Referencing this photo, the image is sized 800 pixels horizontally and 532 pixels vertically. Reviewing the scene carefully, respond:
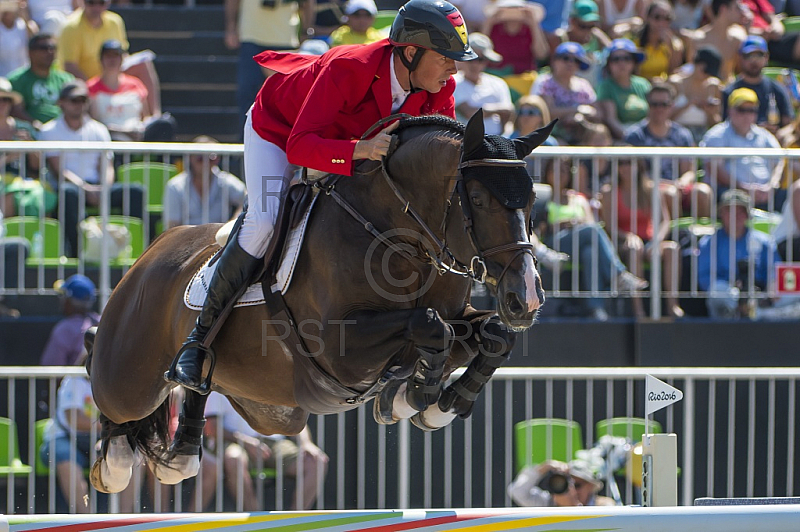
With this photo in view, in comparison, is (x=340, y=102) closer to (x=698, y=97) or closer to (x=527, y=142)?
(x=527, y=142)

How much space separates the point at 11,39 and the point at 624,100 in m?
5.57

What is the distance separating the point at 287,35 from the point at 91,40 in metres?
1.78

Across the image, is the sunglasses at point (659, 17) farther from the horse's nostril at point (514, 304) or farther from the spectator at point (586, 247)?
the horse's nostril at point (514, 304)

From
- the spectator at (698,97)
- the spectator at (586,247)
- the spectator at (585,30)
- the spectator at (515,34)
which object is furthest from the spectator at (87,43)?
the spectator at (698,97)

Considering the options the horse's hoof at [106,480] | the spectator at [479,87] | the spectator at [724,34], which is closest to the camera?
the horse's hoof at [106,480]

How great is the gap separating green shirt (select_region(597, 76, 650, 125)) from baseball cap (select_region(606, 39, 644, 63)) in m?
0.29

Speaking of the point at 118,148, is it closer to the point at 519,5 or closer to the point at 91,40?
the point at 91,40

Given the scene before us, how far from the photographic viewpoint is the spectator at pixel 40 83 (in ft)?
32.8

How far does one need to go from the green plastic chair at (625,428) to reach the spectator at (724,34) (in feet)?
17.0

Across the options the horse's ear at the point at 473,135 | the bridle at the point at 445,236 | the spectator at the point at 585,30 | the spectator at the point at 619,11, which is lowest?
the bridle at the point at 445,236

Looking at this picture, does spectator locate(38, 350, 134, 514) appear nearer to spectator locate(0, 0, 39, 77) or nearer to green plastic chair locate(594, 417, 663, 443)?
green plastic chair locate(594, 417, 663, 443)

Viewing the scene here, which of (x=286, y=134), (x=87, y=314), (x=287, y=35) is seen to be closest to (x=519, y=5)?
(x=287, y=35)

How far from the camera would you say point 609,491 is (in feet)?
22.4

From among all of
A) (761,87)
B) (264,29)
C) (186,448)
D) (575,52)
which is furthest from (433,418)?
(761,87)
